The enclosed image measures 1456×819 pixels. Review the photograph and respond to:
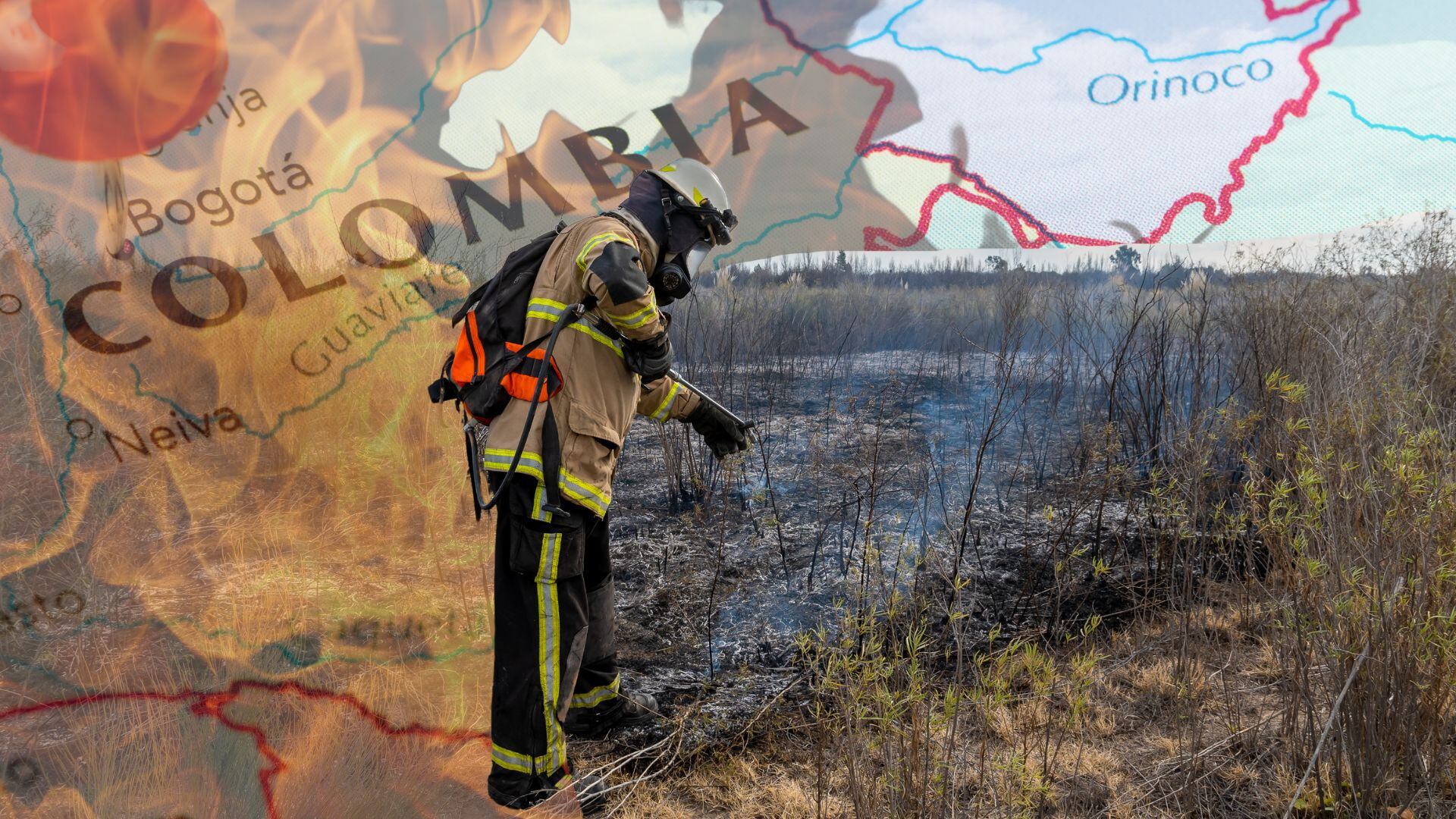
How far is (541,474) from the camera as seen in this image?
8.07 ft

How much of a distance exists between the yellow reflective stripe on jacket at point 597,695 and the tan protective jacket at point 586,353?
2.85 ft

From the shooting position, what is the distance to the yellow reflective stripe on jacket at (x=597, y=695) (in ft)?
10.2

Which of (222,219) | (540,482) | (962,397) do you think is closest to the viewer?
(540,482)

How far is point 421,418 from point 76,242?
1561 mm

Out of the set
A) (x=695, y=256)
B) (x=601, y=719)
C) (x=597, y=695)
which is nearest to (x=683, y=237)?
(x=695, y=256)

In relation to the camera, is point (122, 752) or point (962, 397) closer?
point (122, 752)

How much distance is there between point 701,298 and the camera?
5.90m

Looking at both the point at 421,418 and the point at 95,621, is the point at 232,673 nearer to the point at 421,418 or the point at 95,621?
the point at 95,621

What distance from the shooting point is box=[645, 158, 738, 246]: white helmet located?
2775 mm

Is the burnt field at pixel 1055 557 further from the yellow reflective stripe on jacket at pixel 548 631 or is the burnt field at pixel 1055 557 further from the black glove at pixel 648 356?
the black glove at pixel 648 356

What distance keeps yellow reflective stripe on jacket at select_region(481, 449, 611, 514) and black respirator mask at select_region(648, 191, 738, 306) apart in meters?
0.69

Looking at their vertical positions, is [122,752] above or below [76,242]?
below

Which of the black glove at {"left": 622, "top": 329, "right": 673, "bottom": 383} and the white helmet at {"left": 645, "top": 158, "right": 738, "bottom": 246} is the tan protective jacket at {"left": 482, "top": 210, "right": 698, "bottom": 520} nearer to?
the black glove at {"left": 622, "top": 329, "right": 673, "bottom": 383}

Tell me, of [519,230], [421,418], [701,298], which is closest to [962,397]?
[701,298]
